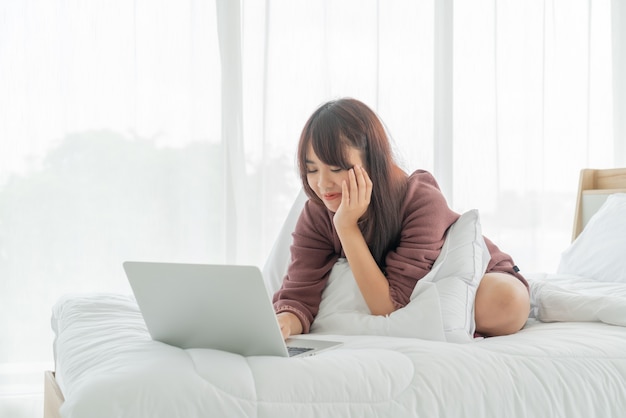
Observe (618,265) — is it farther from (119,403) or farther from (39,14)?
(39,14)

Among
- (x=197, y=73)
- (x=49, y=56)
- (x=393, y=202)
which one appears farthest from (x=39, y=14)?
(x=393, y=202)

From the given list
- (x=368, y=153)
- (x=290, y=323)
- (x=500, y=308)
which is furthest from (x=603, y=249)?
(x=290, y=323)

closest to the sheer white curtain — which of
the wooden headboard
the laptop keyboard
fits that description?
the wooden headboard

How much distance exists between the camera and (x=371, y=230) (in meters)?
1.58

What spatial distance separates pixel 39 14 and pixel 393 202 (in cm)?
168

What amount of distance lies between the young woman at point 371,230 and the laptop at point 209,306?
1.10 ft

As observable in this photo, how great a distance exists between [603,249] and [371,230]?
912mm

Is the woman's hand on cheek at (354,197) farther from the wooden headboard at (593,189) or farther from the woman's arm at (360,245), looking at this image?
the wooden headboard at (593,189)

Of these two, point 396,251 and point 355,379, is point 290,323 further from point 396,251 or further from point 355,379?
point 355,379

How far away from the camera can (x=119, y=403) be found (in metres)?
0.87

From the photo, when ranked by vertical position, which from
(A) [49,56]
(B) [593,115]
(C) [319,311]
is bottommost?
(C) [319,311]

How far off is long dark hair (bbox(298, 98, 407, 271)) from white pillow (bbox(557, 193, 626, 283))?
813 millimetres

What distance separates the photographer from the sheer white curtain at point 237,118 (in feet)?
8.30

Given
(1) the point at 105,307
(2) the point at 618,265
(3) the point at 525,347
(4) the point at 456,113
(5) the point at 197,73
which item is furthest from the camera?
(4) the point at 456,113
